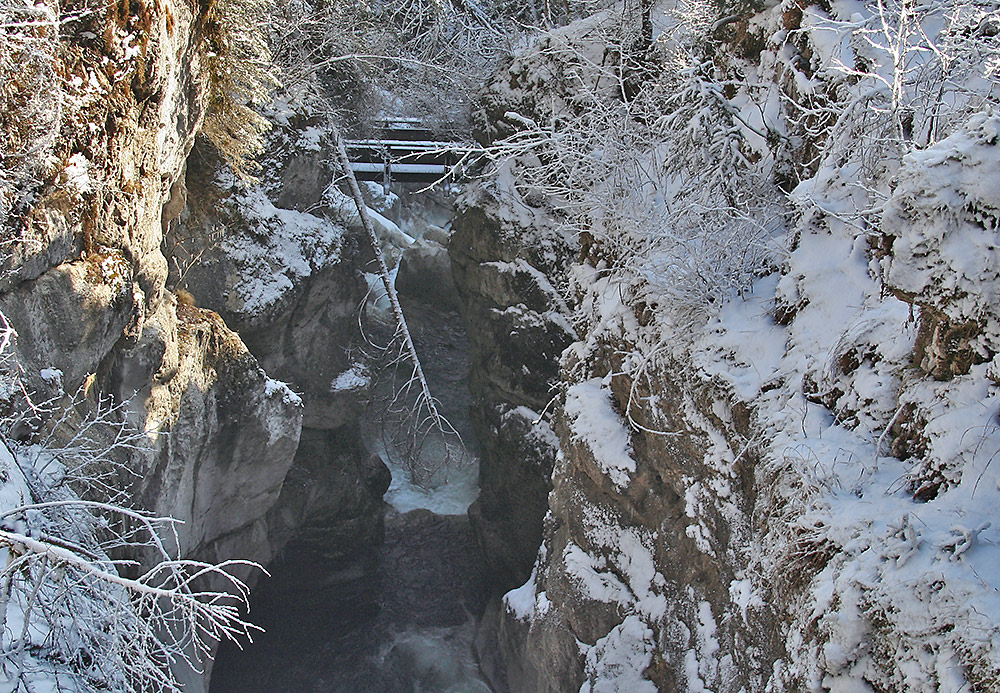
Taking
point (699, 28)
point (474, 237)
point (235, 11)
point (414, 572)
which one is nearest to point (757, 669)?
point (699, 28)

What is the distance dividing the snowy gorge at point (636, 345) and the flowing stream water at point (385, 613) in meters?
0.72

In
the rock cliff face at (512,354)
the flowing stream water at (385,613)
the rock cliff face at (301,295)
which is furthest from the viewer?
the flowing stream water at (385,613)

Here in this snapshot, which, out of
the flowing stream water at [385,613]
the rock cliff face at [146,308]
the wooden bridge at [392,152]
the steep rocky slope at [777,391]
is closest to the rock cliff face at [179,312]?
the rock cliff face at [146,308]

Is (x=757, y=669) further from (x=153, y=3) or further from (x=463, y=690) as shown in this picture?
(x=463, y=690)

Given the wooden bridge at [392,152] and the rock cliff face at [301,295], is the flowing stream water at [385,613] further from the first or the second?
the wooden bridge at [392,152]

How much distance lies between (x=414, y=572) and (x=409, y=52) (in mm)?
7442

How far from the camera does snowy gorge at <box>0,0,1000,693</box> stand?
88.8 inches

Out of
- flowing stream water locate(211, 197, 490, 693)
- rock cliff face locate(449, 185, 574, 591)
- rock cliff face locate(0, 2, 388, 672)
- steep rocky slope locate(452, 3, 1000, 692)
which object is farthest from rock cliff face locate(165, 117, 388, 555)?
steep rocky slope locate(452, 3, 1000, 692)

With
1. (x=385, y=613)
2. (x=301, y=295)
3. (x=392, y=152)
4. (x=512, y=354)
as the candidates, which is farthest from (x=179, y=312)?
(x=392, y=152)

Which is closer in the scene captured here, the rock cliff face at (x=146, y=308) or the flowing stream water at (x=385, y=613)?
the rock cliff face at (x=146, y=308)

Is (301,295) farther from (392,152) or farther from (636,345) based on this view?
(636,345)

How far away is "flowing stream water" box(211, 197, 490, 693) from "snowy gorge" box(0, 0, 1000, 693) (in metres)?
0.72

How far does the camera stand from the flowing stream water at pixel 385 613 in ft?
27.0

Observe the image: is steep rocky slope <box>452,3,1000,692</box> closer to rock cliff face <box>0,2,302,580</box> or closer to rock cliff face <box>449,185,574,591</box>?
rock cliff face <box>449,185,574,591</box>
